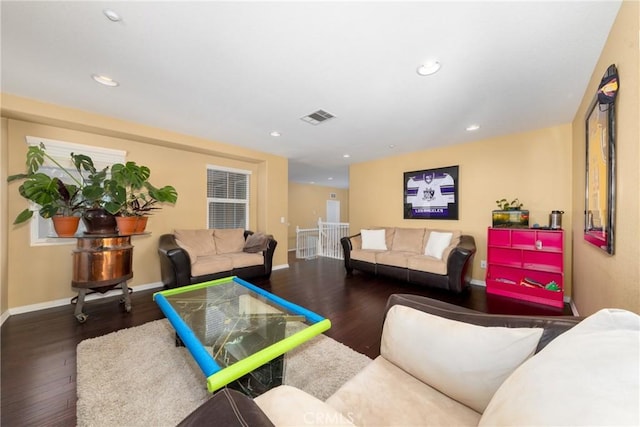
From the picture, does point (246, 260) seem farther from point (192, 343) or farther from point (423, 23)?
point (423, 23)

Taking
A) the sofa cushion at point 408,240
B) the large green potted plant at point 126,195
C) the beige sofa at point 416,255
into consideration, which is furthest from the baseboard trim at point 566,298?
the large green potted plant at point 126,195

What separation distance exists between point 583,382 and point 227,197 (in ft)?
15.7

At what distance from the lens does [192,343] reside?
1.30m

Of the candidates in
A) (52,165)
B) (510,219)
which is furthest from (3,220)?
(510,219)

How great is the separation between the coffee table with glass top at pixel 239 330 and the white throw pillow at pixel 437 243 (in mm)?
2775

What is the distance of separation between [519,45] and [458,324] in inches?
79.1

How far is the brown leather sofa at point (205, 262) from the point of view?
3027mm

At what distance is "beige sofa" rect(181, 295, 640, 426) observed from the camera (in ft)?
1.60

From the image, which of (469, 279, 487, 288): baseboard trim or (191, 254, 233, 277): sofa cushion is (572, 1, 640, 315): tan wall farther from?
(191, 254, 233, 277): sofa cushion

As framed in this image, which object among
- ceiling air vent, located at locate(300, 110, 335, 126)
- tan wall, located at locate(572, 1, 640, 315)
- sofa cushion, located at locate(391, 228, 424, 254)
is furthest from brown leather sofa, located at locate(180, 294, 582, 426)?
sofa cushion, located at locate(391, 228, 424, 254)

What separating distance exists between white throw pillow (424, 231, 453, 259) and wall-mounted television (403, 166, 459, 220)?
523mm

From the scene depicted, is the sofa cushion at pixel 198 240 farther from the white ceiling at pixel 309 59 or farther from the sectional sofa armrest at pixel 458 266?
the sectional sofa armrest at pixel 458 266

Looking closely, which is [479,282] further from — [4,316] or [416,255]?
[4,316]

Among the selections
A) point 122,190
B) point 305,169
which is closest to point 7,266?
point 122,190
